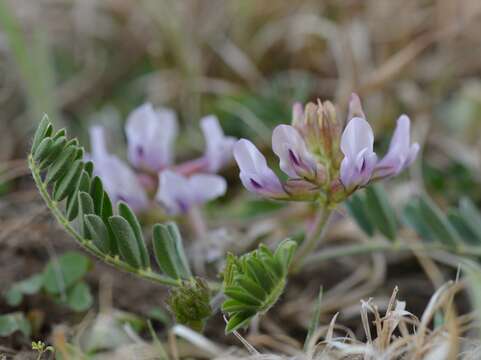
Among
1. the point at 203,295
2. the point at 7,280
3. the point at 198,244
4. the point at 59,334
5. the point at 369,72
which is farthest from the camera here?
the point at 369,72

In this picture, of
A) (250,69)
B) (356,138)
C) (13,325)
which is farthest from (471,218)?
(250,69)

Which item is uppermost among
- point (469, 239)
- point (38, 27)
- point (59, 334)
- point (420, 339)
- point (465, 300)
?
point (38, 27)

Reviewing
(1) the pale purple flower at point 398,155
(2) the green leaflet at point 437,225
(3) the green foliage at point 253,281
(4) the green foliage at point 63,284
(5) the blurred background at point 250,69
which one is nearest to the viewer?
(3) the green foliage at point 253,281

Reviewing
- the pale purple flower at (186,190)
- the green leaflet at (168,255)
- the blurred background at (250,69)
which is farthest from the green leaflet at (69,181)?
the blurred background at (250,69)

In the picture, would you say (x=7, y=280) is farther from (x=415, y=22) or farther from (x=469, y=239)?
(x=415, y=22)

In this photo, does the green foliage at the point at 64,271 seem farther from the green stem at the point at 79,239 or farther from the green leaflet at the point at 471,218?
the green leaflet at the point at 471,218

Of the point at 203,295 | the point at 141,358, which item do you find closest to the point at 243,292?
the point at 203,295
